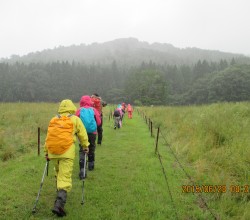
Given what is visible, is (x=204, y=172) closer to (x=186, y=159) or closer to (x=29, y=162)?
(x=186, y=159)

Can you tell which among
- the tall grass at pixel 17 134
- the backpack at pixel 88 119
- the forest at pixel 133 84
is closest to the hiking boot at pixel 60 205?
the backpack at pixel 88 119

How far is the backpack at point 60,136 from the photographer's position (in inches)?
214

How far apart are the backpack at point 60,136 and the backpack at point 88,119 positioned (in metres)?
2.19

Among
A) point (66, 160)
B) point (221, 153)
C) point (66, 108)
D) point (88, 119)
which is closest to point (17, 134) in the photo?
point (88, 119)

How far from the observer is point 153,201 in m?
5.99

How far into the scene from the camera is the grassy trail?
5434 mm

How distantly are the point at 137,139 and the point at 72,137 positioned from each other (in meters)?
8.45

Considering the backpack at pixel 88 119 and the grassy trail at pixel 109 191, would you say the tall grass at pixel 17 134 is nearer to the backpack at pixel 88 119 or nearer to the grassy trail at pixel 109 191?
the grassy trail at pixel 109 191

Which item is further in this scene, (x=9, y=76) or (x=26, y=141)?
(x=9, y=76)

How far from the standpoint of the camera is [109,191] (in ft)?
21.7

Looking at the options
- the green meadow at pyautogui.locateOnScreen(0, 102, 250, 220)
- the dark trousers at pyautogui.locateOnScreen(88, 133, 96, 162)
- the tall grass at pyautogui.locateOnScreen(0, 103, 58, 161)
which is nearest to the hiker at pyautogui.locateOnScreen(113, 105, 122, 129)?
the tall grass at pyautogui.locateOnScreen(0, 103, 58, 161)

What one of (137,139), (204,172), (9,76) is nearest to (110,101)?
(9,76)

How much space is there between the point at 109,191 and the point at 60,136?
6.64 feet

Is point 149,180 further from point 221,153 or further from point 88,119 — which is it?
point 221,153
